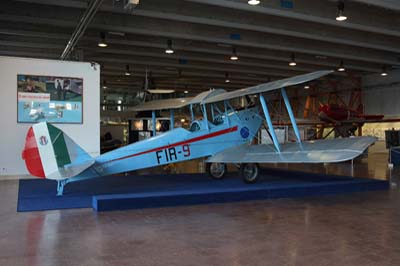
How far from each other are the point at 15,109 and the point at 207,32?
6.17 m

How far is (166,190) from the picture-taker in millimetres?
7770

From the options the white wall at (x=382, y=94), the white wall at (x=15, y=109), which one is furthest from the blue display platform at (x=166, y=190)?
the white wall at (x=382, y=94)

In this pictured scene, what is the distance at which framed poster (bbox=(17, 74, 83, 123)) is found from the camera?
1001 cm

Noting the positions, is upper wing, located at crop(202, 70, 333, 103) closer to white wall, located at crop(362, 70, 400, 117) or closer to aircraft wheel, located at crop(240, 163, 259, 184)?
aircraft wheel, located at crop(240, 163, 259, 184)

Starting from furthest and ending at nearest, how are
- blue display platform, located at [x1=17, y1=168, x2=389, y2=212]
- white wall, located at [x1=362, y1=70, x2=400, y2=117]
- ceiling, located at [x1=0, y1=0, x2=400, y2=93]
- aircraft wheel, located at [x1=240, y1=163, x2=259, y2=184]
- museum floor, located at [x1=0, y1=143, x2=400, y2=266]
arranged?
1. white wall, located at [x1=362, y1=70, x2=400, y2=117]
2. ceiling, located at [x1=0, y1=0, x2=400, y2=93]
3. aircraft wheel, located at [x1=240, y1=163, x2=259, y2=184]
4. blue display platform, located at [x1=17, y1=168, x2=389, y2=212]
5. museum floor, located at [x1=0, y1=143, x2=400, y2=266]

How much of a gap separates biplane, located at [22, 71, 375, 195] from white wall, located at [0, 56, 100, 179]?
256 centimetres

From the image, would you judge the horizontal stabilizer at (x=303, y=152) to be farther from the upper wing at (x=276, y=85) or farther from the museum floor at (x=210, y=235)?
the upper wing at (x=276, y=85)

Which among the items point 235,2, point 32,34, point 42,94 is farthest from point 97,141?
point 235,2

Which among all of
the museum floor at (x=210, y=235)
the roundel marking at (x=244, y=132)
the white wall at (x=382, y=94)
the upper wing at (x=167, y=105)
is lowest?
the museum floor at (x=210, y=235)

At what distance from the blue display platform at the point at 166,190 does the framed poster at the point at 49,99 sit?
183cm

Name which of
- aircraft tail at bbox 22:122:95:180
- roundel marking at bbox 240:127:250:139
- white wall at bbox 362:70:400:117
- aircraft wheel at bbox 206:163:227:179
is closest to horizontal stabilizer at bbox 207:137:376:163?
roundel marking at bbox 240:127:250:139

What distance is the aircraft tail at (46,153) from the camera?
646 centimetres

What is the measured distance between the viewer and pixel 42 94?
10.1 metres

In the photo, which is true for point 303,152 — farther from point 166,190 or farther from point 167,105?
point 167,105
